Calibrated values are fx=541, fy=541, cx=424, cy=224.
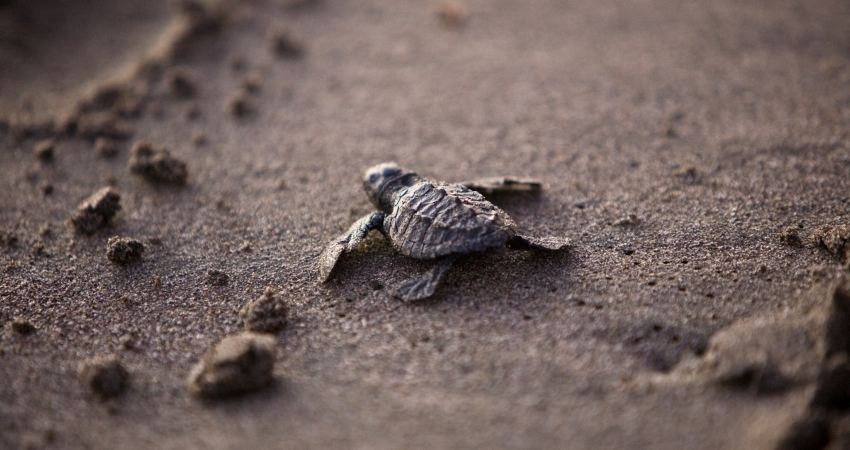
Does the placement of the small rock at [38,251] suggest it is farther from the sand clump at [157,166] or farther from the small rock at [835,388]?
the small rock at [835,388]

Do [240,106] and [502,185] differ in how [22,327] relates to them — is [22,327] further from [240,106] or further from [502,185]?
[502,185]

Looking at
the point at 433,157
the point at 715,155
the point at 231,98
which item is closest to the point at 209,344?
the point at 433,157

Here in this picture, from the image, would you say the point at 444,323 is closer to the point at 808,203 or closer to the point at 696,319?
the point at 696,319

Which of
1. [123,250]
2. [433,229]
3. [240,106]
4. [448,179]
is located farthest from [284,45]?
[433,229]

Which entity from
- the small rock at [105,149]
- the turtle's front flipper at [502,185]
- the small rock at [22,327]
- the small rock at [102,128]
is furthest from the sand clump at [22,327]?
the turtle's front flipper at [502,185]

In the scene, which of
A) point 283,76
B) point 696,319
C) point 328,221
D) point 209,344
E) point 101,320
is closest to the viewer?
point 696,319
